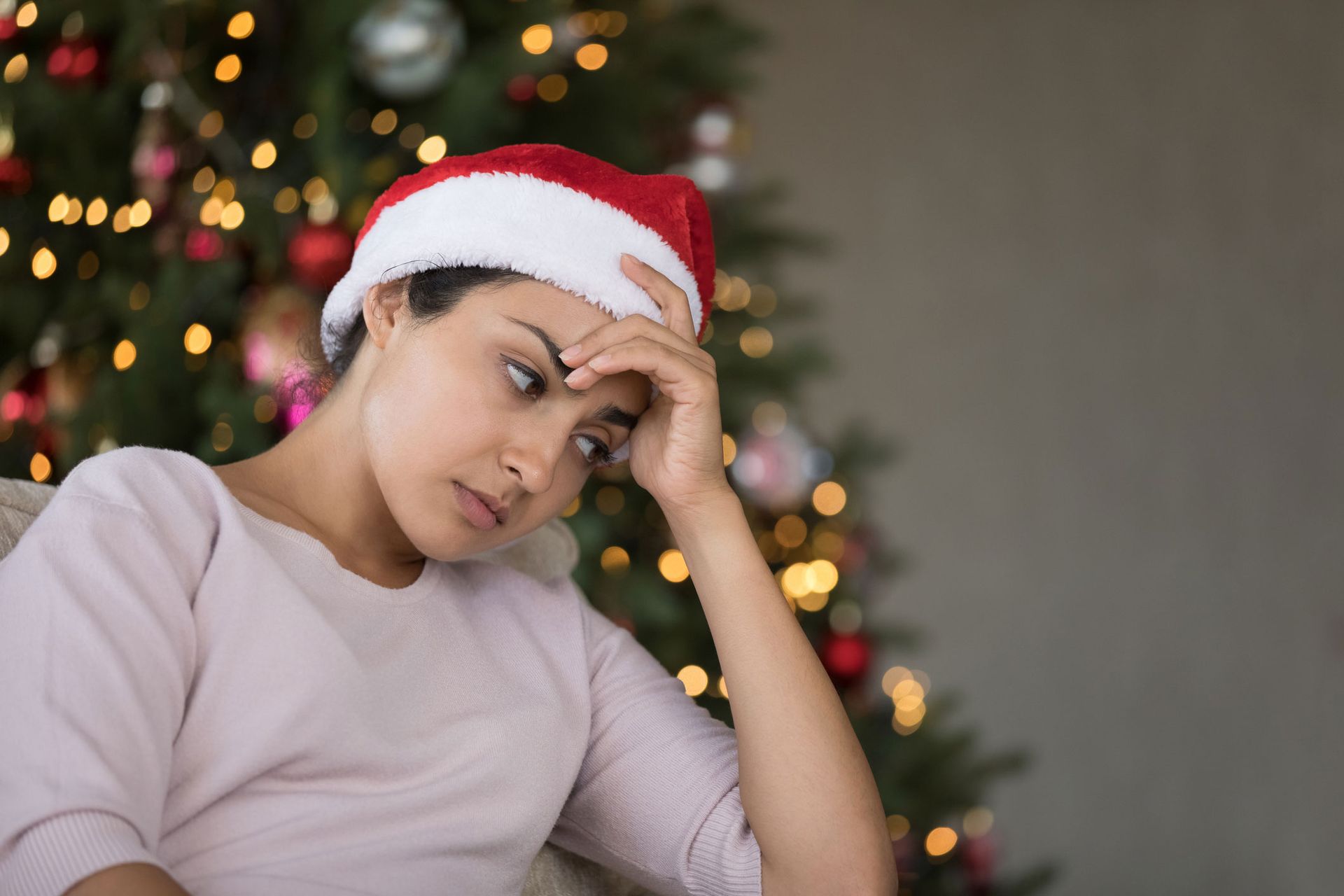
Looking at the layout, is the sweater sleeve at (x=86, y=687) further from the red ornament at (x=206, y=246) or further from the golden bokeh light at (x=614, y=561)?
the golden bokeh light at (x=614, y=561)

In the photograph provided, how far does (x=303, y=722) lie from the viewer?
2.69 ft

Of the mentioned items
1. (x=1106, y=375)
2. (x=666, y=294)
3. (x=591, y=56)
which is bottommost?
(x=1106, y=375)

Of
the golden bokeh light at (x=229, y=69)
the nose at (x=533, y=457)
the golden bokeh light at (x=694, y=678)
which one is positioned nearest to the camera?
the nose at (x=533, y=457)

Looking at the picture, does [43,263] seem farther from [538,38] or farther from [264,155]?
[538,38]

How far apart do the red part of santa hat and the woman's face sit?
0.03 m

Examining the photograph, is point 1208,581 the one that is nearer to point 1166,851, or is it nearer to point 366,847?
point 1166,851

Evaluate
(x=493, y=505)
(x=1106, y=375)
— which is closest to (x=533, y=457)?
(x=493, y=505)

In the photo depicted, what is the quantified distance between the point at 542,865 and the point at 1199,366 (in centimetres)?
300

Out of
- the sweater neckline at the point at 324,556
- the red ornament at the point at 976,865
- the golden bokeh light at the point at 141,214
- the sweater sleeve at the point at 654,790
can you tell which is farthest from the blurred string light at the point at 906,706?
the golden bokeh light at the point at 141,214

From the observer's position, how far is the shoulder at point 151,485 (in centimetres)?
80

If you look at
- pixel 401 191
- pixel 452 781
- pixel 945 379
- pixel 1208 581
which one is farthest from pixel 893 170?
pixel 452 781

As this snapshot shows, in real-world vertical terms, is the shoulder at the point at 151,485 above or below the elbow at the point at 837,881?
above

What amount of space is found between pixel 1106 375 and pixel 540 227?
9.45 feet

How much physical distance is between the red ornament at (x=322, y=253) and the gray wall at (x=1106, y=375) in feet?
6.64
